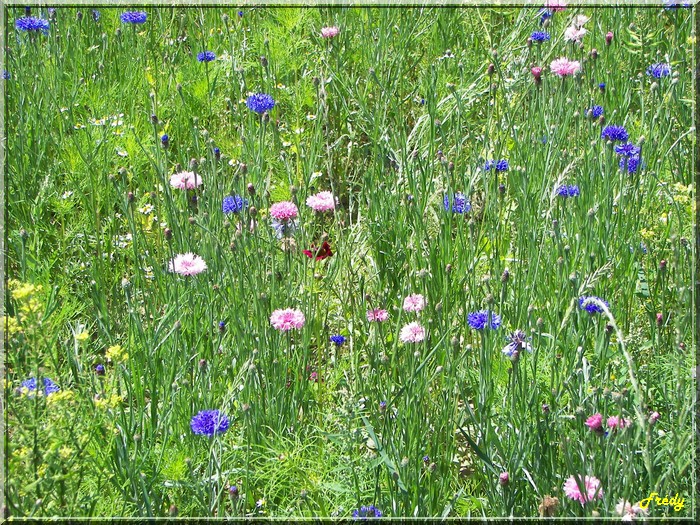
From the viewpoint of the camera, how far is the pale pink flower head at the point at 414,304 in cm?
213

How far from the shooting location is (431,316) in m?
2.29

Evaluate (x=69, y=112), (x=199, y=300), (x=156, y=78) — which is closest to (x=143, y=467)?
(x=199, y=300)

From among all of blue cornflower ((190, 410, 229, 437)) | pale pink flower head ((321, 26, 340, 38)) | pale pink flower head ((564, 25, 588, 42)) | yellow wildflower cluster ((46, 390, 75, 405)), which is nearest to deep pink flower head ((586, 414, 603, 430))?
blue cornflower ((190, 410, 229, 437))

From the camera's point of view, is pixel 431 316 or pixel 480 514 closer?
pixel 480 514

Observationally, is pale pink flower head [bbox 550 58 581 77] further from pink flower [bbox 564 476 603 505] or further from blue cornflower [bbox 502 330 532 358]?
pink flower [bbox 564 476 603 505]

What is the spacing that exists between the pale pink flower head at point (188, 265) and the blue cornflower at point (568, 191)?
1084 millimetres

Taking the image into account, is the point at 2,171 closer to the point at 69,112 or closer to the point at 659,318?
the point at 69,112

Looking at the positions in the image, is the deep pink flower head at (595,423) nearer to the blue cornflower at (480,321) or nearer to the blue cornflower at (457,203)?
the blue cornflower at (480,321)

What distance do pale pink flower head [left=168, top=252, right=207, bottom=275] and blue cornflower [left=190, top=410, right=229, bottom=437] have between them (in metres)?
0.53

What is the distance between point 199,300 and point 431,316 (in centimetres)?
64

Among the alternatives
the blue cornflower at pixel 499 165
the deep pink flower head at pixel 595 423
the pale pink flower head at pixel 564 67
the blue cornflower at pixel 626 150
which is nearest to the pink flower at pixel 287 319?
the deep pink flower head at pixel 595 423

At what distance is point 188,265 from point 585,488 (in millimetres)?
1150

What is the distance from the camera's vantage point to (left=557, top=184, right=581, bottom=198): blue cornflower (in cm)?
251

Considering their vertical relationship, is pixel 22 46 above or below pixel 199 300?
above
